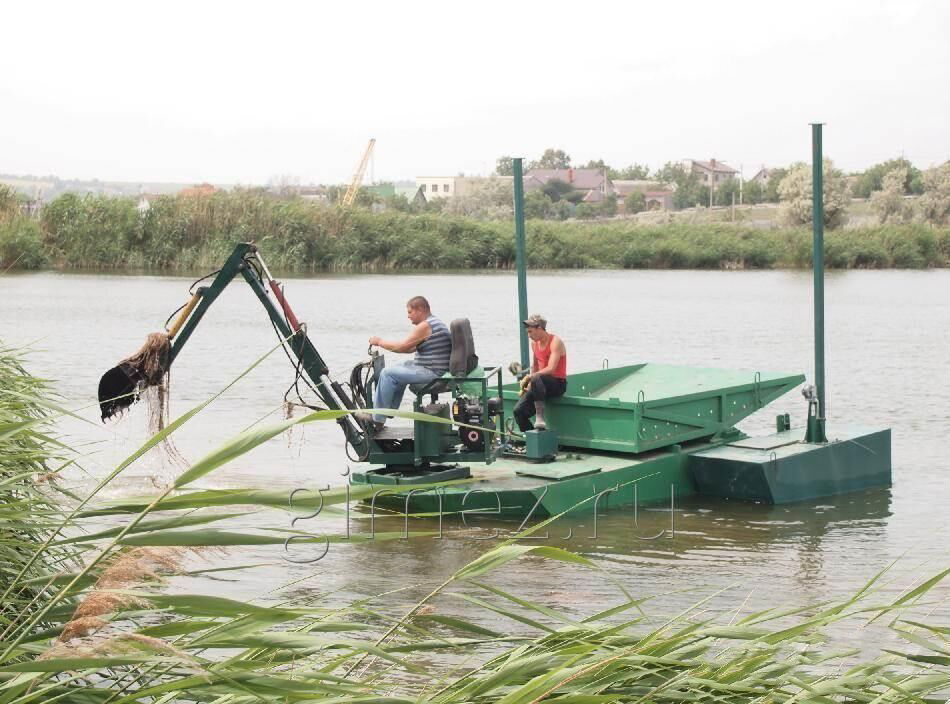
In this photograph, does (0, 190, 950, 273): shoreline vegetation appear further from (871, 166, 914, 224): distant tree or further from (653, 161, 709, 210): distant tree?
(653, 161, 709, 210): distant tree

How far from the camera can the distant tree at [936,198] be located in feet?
246

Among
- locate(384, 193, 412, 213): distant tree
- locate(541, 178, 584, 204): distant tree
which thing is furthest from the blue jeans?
locate(541, 178, 584, 204): distant tree

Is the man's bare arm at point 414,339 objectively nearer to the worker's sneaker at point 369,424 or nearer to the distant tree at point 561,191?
the worker's sneaker at point 369,424

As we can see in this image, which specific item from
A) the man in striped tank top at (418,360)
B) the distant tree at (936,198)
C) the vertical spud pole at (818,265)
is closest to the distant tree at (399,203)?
the distant tree at (936,198)

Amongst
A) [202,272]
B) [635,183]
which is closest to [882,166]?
[635,183]

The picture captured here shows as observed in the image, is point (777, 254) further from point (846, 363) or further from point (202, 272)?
point (846, 363)

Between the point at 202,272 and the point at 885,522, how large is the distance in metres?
39.5

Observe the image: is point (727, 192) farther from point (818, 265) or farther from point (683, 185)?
point (818, 265)

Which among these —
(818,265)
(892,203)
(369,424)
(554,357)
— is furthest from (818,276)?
(892,203)

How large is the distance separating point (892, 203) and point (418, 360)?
2869 inches

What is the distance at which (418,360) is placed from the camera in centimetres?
1189

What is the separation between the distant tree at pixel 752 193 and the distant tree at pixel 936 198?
46.2 metres

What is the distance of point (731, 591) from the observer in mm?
10312

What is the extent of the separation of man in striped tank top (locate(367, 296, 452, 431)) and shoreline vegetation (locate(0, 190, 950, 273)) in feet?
107
